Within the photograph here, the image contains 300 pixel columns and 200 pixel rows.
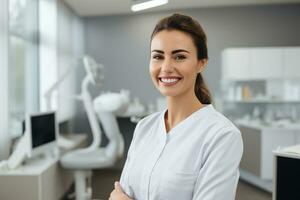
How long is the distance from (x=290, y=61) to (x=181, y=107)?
4.37 meters

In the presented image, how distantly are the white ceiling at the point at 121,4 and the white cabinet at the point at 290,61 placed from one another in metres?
0.99

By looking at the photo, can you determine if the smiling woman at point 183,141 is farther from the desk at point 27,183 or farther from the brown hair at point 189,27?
the desk at point 27,183

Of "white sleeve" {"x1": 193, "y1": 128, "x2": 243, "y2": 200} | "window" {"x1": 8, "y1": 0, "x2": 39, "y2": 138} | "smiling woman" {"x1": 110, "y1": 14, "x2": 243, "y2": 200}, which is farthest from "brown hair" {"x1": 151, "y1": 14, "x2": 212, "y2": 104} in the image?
"window" {"x1": 8, "y1": 0, "x2": 39, "y2": 138}

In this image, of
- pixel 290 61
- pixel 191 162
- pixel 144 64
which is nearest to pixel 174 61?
pixel 191 162

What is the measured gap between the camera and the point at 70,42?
17.7 ft

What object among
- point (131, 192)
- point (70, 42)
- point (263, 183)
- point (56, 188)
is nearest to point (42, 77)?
point (70, 42)

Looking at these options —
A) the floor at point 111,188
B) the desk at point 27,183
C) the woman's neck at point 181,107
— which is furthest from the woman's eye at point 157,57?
the floor at point 111,188

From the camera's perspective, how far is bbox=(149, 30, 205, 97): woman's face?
893mm

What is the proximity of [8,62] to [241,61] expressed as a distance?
133 inches

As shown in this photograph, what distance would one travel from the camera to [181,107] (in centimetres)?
99

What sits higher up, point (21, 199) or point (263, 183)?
point (21, 199)

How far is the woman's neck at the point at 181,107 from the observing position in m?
0.98

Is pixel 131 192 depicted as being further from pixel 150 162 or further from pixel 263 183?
pixel 263 183

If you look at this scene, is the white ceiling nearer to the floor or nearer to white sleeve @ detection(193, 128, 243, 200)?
the floor
